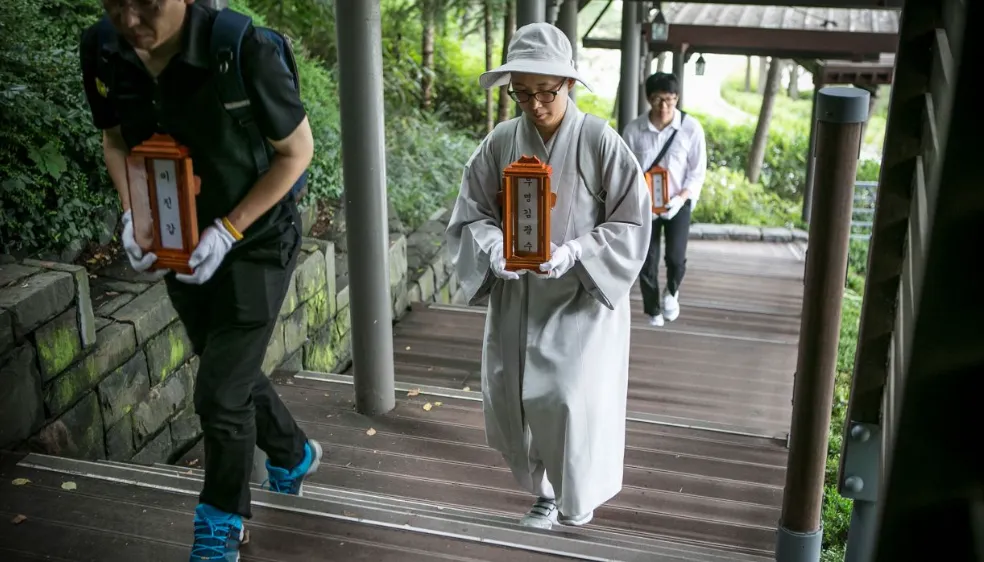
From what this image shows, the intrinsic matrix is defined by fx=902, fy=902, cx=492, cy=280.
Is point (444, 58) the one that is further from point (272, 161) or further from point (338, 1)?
point (272, 161)

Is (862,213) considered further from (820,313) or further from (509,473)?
(820,313)

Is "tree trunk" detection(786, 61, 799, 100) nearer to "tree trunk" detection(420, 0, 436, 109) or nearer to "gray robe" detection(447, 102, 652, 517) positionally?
"tree trunk" detection(420, 0, 436, 109)

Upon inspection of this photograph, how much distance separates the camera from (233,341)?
8.83 ft

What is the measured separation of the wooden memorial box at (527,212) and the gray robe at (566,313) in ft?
0.64

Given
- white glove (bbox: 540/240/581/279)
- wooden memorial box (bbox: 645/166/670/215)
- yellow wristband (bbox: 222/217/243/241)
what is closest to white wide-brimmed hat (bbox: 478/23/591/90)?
white glove (bbox: 540/240/581/279)

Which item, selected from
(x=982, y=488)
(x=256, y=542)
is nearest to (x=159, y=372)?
(x=256, y=542)

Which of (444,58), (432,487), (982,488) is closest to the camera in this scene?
(982,488)

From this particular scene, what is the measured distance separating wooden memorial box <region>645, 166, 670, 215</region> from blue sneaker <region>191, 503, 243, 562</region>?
4.16 metres

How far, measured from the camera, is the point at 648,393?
5750mm

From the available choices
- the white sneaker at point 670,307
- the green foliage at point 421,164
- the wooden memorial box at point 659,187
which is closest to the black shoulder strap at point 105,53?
the wooden memorial box at point 659,187

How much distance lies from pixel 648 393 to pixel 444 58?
10.4 meters

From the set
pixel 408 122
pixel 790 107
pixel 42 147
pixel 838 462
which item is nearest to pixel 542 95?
pixel 838 462

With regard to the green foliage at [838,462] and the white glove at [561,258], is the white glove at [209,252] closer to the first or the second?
the white glove at [561,258]

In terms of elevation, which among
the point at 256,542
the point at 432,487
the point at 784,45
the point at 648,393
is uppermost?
the point at 784,45
